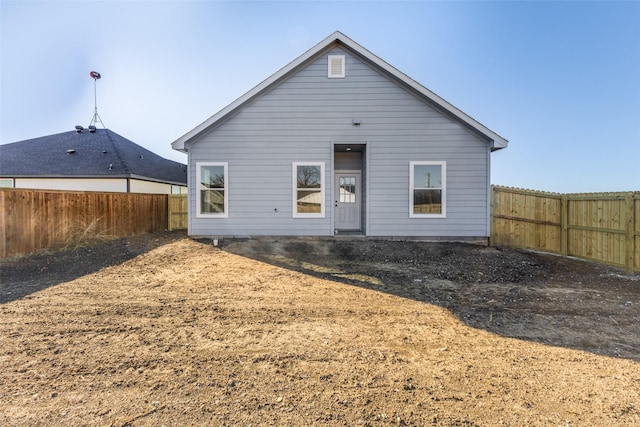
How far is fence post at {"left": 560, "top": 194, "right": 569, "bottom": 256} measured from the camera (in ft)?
26.2

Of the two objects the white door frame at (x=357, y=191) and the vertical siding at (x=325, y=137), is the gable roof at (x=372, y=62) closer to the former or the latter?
the vertical siding at (x=325, y=137)

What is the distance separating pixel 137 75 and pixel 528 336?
1531 cm

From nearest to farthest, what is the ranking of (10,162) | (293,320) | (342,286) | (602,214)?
1. (293,320)
2. (342,286)
3. (602,214)
4. (10,162)

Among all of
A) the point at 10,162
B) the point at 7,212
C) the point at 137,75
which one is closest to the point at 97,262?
the point at 7,212

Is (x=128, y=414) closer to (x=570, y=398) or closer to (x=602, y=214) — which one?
(x=570, y=398)

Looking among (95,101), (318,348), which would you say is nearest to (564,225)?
(318,348)

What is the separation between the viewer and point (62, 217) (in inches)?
357

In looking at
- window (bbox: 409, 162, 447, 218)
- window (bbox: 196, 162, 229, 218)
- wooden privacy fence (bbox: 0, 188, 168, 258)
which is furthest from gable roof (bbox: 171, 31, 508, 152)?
wooden privacy fence (bbox: 0, 188, 168, 258)

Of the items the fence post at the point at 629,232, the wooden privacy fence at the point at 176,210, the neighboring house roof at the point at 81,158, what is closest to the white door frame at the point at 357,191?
the fence post at the point at 629,232

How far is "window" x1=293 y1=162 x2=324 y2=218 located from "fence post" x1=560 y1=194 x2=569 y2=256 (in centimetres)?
727

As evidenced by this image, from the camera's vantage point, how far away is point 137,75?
11734mm

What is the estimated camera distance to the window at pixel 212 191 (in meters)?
9.63

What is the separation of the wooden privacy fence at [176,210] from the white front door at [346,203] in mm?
7702

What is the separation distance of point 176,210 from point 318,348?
42.2 ft
